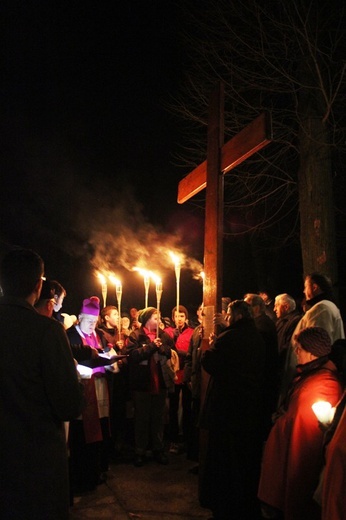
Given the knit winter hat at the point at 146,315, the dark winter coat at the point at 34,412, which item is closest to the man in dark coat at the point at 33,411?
the dark winter coat at the point at 34,412

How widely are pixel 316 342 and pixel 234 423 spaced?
1371 mm

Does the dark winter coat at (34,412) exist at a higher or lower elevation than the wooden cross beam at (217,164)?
lower

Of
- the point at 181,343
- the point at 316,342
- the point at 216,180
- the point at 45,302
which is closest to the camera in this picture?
the point at 316,342

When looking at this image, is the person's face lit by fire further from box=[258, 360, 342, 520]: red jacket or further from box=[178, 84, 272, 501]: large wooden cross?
box=[258, 360, 342, 520]: red jacket

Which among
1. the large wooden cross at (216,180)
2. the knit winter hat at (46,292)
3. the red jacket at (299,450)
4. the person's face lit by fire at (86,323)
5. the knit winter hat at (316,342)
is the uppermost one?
the large wooden cross at (216,180)

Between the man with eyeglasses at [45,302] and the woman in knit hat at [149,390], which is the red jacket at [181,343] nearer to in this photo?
the woman in knit hat at [149,390]

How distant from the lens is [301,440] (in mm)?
3676

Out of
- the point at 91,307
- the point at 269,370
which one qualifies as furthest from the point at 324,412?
the point at 91,307

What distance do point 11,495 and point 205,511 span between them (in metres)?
3.22

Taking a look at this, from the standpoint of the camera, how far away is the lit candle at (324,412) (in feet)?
11.1

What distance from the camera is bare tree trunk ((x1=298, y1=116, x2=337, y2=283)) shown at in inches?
316

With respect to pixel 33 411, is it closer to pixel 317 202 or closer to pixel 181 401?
pixel 181 401

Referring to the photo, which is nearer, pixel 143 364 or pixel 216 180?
pixel 216 180

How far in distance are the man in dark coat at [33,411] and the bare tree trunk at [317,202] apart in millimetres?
6367
